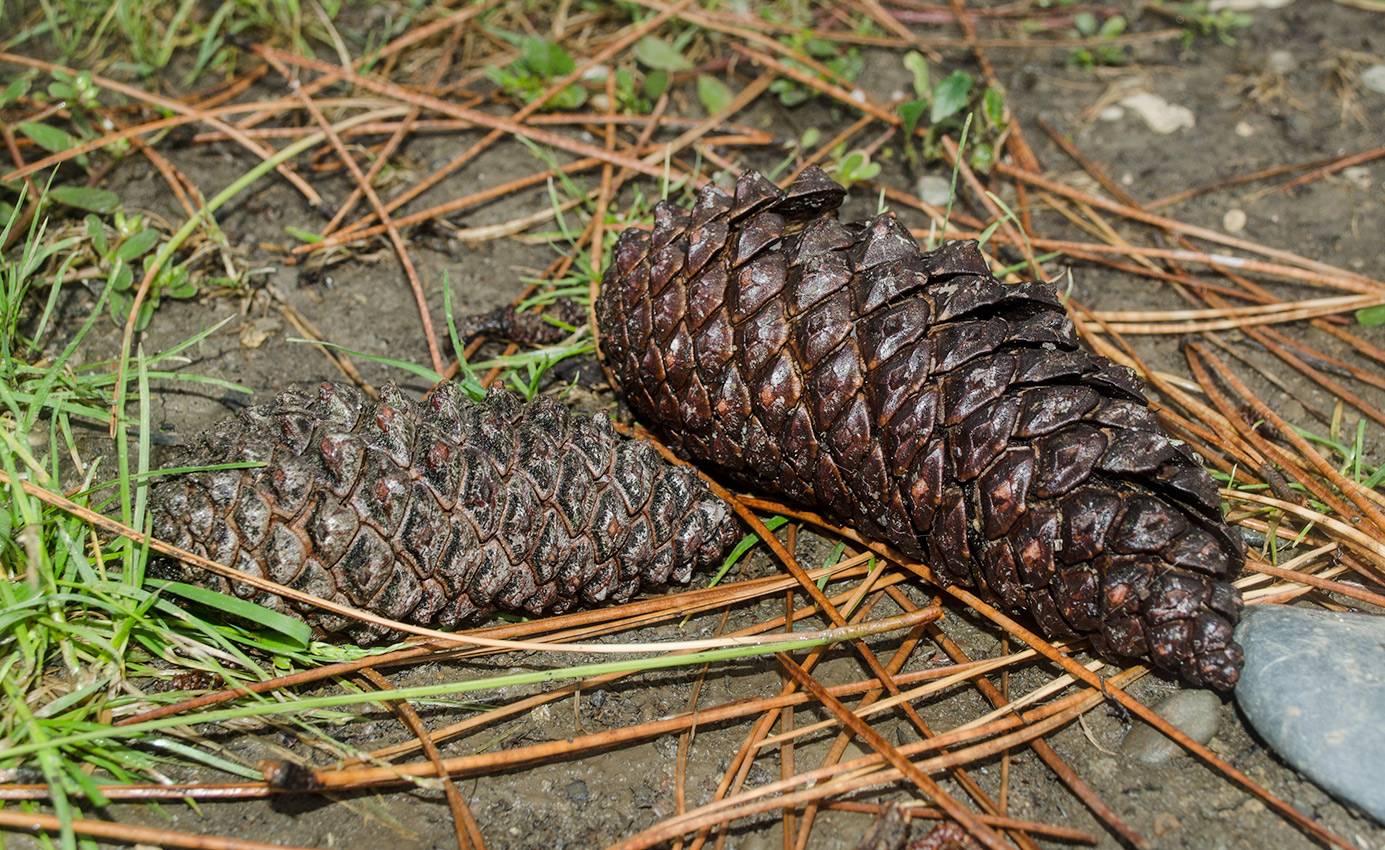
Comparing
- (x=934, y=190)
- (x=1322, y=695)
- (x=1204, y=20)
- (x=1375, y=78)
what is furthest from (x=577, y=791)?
(x=1375, y=78)

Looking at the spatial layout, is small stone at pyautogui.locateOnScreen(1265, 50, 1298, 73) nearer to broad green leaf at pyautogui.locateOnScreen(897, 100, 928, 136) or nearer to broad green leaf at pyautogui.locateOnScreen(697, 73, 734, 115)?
broad green leaf at pyautogui.locateOnScreen(897, 100, 928, 136)

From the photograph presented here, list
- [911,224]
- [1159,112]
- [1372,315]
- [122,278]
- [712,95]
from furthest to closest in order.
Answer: [1159,112] < [712,95] < [911,224] < [1372,315] < [122,278]

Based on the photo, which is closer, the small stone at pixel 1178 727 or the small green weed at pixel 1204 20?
the small stone at pixel 1178 727

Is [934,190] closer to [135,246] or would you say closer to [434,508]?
[434,508]

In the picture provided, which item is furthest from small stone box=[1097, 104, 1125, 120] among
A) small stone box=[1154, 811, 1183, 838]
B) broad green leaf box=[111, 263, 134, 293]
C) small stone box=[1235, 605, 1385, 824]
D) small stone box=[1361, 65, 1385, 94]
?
broad green leaf box=[111, 263, 134, 293]

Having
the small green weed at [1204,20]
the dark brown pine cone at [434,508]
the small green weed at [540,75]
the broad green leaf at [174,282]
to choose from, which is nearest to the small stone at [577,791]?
the dark brown pine cone at [434,508]

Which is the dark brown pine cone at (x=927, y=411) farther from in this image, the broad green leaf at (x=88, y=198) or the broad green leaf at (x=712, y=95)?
the broad green leaf at (x=88, y=198)

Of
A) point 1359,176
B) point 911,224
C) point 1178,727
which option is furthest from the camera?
point 1359,176
